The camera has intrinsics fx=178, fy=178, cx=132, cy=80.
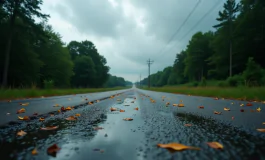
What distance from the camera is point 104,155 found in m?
1.59

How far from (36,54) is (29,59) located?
1730 mm

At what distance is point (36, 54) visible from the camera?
28438 mm

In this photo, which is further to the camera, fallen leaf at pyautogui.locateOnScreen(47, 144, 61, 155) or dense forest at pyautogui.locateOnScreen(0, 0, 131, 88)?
dense forest at pyautogui.locateOnScreen(0, 0, 131, 88)

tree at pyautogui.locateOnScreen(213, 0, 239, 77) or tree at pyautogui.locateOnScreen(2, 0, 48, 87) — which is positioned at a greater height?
tree at pyautogui.locateOnScreen(213, 0, 239, 77)

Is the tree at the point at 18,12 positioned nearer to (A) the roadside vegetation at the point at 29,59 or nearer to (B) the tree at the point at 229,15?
(A) the roadside vegetation at the point at 29,59

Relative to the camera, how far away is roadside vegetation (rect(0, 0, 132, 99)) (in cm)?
1798

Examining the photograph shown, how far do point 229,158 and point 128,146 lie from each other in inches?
36.8

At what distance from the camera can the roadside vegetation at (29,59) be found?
1798 centimetres

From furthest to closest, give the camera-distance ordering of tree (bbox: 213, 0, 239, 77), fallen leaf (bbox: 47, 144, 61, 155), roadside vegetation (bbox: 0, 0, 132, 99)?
1. tree (bbox: 213, 0, 239, 77)
2. roadside vegetation (bbox: 0, 0, 132, 99)
3. fallen leaf (bbox: 47, 144, 61, 155)

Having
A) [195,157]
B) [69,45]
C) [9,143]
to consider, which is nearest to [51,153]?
[9,143]

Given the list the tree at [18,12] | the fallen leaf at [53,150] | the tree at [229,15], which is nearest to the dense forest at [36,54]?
the tree at [18,12]

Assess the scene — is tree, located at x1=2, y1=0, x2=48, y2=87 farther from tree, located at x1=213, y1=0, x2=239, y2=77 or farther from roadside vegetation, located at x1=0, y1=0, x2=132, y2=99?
tree, located at x1=213, y1=0, x2=239, y2=77

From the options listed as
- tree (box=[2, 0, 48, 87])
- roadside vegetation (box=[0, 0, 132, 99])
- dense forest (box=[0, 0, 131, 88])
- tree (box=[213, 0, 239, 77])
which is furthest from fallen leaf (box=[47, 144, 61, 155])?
tree (box=[213, 0, 239, 77])

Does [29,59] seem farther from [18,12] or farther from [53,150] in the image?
[53,150]
